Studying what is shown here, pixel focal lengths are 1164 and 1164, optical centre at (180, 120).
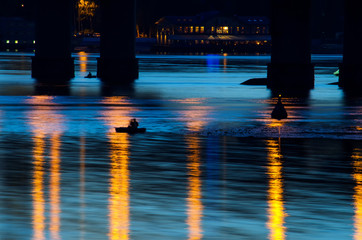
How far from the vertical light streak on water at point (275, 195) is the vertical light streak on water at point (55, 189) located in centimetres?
243

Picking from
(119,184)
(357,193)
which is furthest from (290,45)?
(357,193)

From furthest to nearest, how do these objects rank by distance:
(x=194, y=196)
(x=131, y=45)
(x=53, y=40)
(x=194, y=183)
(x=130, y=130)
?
(x=53, y=40) < (x=131, y=45) < (x=130, y=130) < (x=194, y=183) < (x=194, y=196)

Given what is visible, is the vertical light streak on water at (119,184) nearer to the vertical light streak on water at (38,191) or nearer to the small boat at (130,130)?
the small boat at (130,130)

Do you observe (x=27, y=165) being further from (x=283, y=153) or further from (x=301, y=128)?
(x=301, y=128)

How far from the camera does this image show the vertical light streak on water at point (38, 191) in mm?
13070

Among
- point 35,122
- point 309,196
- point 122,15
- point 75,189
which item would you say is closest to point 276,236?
point 309,196

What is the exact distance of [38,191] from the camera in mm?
16422

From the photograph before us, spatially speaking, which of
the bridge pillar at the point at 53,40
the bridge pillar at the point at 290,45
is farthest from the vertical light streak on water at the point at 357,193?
the bridge pillar at the point at 53,40

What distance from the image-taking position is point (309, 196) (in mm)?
16094

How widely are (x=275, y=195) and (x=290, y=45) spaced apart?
145 feet

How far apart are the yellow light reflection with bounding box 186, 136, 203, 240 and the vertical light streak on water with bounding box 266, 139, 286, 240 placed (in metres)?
0.84

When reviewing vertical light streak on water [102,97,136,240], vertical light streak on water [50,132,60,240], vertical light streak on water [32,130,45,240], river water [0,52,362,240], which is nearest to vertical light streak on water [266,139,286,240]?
river water [0,52,362,240]

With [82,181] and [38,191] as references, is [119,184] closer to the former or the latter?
[82,181]

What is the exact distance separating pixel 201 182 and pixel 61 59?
185 feet
